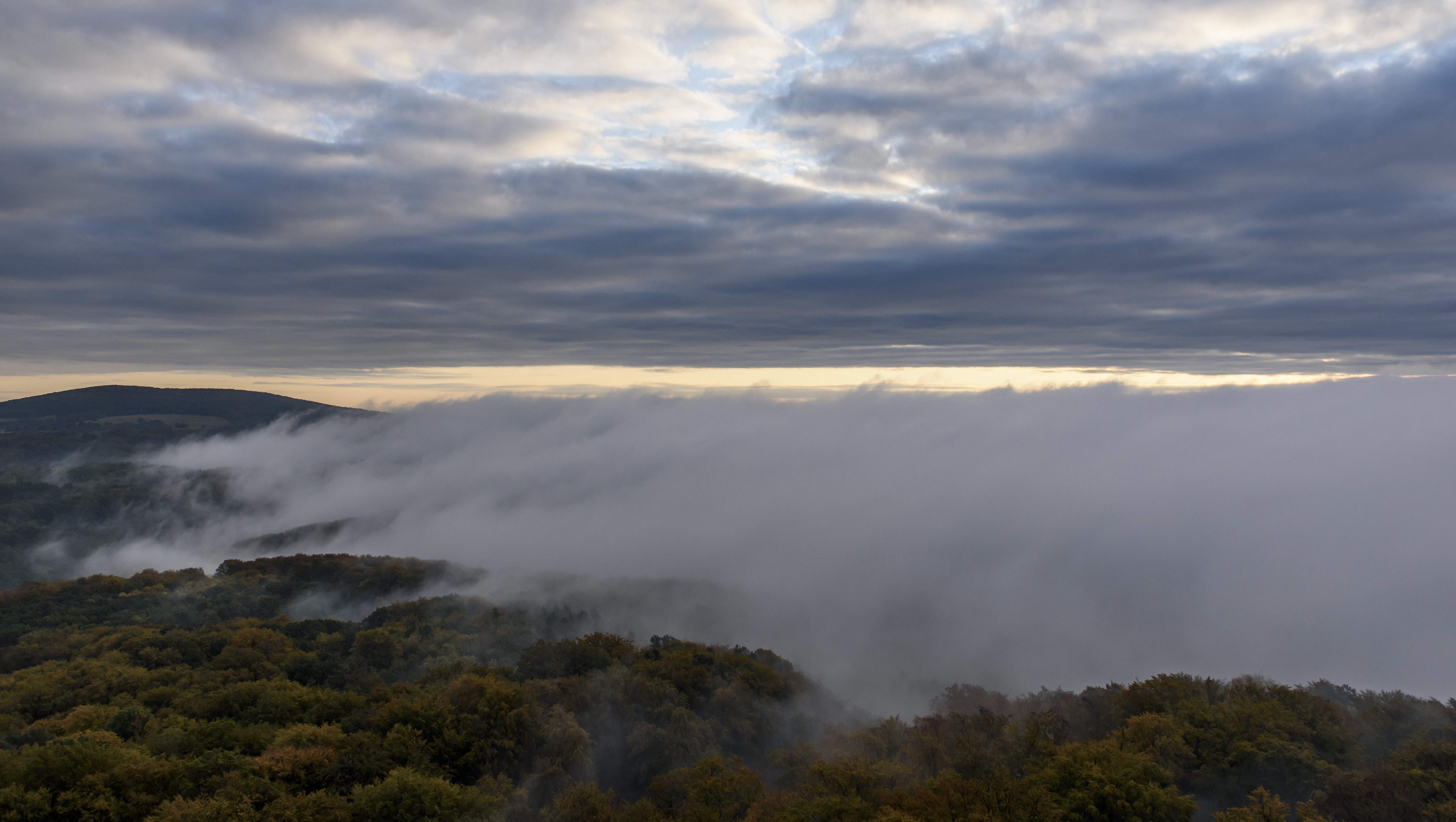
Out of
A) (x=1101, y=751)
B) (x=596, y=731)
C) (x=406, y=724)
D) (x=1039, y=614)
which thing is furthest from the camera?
(x=1039, y=614)

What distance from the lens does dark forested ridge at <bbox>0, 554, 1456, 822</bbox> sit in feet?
99.1

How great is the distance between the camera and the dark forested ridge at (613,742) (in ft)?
99.1

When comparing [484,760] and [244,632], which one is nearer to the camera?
[484,760]

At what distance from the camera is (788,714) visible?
58.8 m

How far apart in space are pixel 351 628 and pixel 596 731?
40678 millimetres

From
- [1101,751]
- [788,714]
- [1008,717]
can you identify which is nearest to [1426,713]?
[1008,717]

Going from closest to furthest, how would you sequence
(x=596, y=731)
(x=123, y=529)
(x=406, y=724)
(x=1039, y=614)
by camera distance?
(x=406, y=724) → (x=596, y=731) → (x=1039, y=614) → (x=123, y=529)

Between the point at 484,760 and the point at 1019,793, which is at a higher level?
the point at 1019,793

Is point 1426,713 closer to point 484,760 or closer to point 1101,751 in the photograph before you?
point 1101,751

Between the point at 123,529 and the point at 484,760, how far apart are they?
225m

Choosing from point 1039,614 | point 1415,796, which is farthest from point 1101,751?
point 1039,614

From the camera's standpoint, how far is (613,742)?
47000 millimetres

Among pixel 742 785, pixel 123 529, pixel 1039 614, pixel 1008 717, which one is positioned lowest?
pixel 1039 614

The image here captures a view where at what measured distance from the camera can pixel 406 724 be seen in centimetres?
3856
